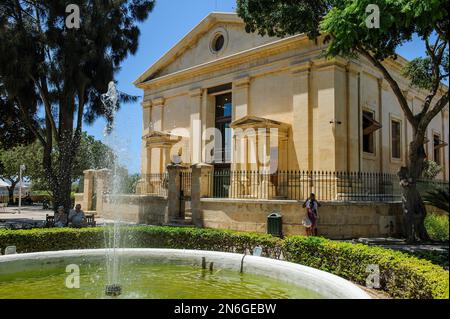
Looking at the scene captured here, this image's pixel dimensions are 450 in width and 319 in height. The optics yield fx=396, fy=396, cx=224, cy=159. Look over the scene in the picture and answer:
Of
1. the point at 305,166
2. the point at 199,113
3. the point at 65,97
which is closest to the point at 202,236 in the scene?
the point at 305,166

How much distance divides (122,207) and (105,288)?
1468 centimetres

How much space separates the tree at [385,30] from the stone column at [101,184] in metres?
14.3

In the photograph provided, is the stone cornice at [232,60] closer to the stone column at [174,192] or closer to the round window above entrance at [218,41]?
the round window above entrance at [218,41]

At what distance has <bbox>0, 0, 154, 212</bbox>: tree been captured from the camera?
1603 centimetres

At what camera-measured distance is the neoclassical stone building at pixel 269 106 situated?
699 inches

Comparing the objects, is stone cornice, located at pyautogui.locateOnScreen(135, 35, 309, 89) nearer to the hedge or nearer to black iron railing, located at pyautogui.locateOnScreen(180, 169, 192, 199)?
black iron railing, located at pyautogui.locateOnScreen(180, 169, 192, 199)

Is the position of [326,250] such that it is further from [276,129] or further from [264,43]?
[264,43]

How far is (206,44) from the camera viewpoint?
77.8 feet

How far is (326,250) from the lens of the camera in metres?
8.23

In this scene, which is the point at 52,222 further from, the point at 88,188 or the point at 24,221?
the point at 88,188

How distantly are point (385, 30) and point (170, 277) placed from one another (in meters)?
7.13

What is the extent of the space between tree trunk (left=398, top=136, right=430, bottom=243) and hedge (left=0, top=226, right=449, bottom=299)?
15.6ft

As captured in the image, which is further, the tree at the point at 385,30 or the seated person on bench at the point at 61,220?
the seated person on bench at the point at 61,220

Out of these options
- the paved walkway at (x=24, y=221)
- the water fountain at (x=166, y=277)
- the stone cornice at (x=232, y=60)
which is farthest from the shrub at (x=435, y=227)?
the paved walkway at (x=24, y=221)
